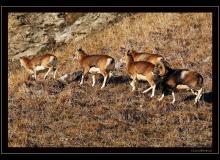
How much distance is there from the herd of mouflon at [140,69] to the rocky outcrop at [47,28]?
7.86 ft

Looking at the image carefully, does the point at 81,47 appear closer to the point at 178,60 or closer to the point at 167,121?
the point at 178,60

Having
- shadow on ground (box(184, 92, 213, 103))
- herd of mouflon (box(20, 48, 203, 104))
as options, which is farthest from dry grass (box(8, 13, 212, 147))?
herd of mouflon (box(20, 48, 203, 104))

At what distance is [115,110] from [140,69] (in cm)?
141

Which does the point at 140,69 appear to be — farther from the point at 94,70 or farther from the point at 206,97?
the point at 206,97

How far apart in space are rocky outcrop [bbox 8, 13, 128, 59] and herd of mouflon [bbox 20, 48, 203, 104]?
2.40 m

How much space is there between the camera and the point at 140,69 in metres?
23.0

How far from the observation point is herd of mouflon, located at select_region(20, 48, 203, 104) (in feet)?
73.9

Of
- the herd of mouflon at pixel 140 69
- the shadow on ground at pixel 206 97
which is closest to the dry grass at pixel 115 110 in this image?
the shadow on ground at pixel 206 97

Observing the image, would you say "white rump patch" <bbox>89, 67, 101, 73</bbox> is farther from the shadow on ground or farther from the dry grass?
the shadow on ground

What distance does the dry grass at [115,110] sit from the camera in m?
22.2

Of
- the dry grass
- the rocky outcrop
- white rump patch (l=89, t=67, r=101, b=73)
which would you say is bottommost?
the dry grass

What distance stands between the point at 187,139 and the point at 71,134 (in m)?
3.31

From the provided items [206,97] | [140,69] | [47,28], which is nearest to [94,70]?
[140,69]
